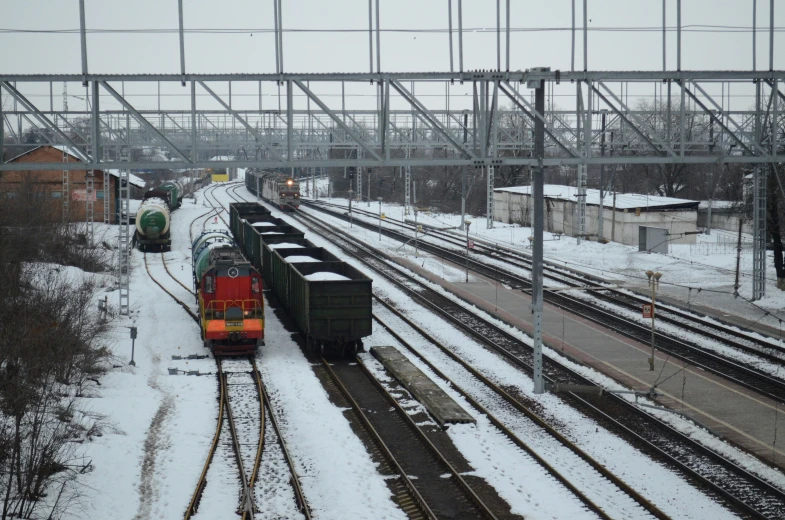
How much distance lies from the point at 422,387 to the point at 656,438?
220 inches

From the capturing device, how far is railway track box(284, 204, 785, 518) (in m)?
13.5

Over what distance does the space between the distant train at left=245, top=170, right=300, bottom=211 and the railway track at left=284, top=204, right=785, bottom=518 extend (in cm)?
4633

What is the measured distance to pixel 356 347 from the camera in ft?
77.4

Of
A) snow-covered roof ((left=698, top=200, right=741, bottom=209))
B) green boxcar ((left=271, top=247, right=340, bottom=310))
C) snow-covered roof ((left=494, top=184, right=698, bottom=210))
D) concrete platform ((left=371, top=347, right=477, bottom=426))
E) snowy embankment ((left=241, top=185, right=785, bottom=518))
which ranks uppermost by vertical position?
snow-covered roof ((left=494, top=184, right=698, bottom=210))

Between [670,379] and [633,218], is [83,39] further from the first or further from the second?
[633,218]

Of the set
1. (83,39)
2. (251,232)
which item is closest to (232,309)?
(83,39)

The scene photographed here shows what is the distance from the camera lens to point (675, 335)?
85.0 feet

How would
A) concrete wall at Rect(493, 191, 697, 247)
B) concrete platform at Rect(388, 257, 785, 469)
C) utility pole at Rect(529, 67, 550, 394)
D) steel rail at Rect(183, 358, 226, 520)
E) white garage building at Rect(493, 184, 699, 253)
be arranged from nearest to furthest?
steel rail at Rect(183, 358, 226, 520) → concrete platform at Rect(388, 257, 785, 469) → utility pole at Rect(529, 67, 550, 394) → white garage building at Rect(493, 184, 699, 253) → concrete wall at Rect(493, 191, 697, 247)

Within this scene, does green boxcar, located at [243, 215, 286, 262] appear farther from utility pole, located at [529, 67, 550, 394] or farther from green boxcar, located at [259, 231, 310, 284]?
utility pole, located at [529, 67, 550, 394]

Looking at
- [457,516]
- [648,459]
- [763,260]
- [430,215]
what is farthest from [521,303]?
[430,215]

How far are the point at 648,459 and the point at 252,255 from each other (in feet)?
85.7

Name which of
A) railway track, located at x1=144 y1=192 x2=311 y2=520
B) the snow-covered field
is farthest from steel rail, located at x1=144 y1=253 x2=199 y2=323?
railway track, located at x1=144 y1=192 x2=311 y2=520

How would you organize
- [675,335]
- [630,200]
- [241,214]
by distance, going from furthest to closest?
1. [630,200]
2. [241,214]
3. [675,335]

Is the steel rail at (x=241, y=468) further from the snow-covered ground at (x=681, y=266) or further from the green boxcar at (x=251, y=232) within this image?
the green boxcar at (x=251, y=232)
